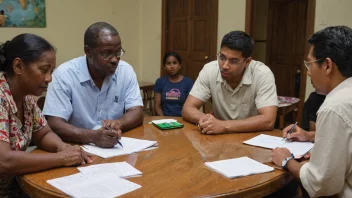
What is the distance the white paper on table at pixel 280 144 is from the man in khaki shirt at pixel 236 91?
0.52 ft

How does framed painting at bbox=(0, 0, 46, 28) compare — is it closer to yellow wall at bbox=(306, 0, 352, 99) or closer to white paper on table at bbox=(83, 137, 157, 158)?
white paper on table at bbox=(83, 137, 157, 158)

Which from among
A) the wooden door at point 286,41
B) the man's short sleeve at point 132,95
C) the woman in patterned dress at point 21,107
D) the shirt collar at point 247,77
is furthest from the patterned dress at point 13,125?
the wooden door at point 286,41

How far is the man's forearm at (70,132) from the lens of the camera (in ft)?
5.44

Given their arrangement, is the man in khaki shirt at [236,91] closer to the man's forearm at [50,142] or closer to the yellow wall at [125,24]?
the man's forearm at [50,142]

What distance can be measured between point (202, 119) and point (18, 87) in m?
1.01

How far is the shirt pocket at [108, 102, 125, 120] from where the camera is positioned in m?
2.10

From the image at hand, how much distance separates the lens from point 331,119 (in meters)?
1.16

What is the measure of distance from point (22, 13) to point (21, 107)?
2.98 metres

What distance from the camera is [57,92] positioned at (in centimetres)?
189

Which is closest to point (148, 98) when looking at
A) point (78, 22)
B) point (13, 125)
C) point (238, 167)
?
point (78, 22)

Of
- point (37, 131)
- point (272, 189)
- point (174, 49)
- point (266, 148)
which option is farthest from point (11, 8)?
point (272, 189)

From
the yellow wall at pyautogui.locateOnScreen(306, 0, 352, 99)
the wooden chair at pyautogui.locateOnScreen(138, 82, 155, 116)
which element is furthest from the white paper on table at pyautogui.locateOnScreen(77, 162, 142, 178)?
the wooden chair at pyautogui.locateOnScreen(138, 82, 155, 116)

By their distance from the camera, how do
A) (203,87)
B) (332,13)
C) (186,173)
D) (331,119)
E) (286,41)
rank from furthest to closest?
(286,41) < (332,13) < (203,87) < (186,173) < (331,119)

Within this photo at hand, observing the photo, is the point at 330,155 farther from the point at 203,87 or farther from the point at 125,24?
the point at 125,24
